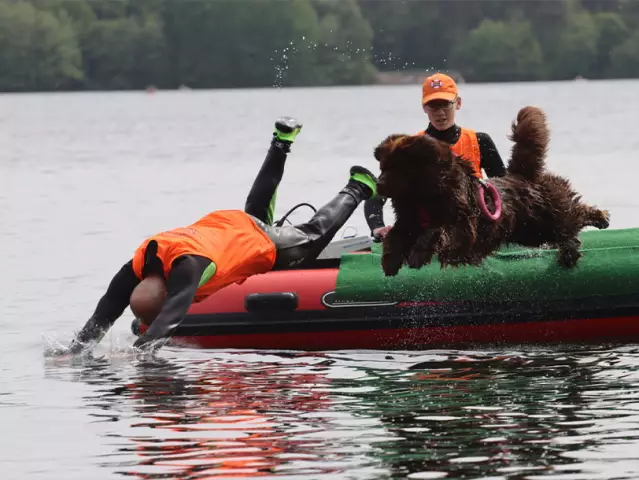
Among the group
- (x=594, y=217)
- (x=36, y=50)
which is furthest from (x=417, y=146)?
(x=36, y=50)

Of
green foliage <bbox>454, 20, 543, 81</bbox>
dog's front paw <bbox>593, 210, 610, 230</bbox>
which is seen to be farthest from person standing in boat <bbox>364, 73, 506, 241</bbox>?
green foliage <bbox>454, 20, 543, 81</bbox>

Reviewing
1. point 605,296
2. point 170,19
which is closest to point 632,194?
point 605,296

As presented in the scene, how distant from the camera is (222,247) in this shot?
9617mm

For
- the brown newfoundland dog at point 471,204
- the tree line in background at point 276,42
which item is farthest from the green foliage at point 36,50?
the brown newfoundland dog at point 471,204

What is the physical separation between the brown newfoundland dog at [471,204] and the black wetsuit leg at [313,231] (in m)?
1.33

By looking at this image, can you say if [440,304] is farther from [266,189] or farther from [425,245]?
[425,245]

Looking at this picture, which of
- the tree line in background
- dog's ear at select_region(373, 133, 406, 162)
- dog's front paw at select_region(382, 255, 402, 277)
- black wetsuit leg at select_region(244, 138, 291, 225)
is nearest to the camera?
dog's ear at select_region(373, 133, 406, 162)

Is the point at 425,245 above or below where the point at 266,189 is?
below

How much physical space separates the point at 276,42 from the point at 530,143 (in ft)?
240

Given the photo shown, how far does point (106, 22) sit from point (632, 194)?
7214 cm

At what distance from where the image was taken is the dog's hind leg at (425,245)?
8.36 m

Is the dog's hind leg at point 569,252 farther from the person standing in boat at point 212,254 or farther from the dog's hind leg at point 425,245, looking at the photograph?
the dog's hind leg at point 425,245

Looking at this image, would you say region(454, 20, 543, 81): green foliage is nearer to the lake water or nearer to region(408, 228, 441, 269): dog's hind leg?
the lake water

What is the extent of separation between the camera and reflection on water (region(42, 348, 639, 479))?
23.1 ft
